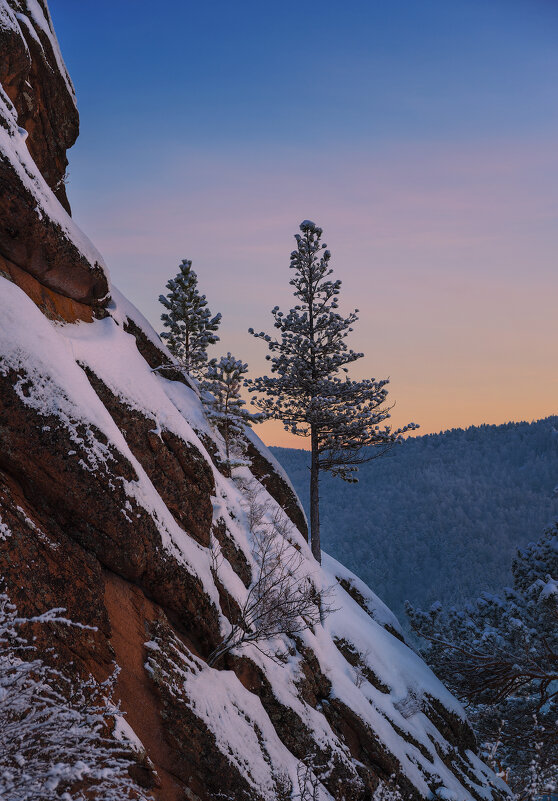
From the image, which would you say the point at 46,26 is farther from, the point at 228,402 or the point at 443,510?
the point at 443,510

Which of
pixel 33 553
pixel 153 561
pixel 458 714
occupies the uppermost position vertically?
pixel 33 553

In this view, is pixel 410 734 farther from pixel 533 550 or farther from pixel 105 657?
pixel 105 657

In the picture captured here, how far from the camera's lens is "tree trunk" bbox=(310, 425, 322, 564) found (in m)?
19.8

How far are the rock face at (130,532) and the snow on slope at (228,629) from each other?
4 cm

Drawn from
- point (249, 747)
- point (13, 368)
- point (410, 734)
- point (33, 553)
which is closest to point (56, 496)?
point (33, 553)

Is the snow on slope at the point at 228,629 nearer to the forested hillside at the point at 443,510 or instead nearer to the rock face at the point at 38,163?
the rock face at the point at 38,163

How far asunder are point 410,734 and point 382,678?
2.00 m

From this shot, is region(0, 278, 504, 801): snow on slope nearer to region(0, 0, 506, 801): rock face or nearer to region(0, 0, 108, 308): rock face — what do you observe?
region(0, 0, 506, 801): rock face

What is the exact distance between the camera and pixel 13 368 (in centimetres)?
648

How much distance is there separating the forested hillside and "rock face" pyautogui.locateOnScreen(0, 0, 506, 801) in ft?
322

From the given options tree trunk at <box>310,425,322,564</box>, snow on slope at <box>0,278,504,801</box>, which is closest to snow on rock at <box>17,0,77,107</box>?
snow on slope at <box>0,278,504,801</box>

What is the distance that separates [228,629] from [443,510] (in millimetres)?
→ 142807

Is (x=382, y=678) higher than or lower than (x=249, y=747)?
lower

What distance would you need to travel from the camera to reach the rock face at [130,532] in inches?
258
